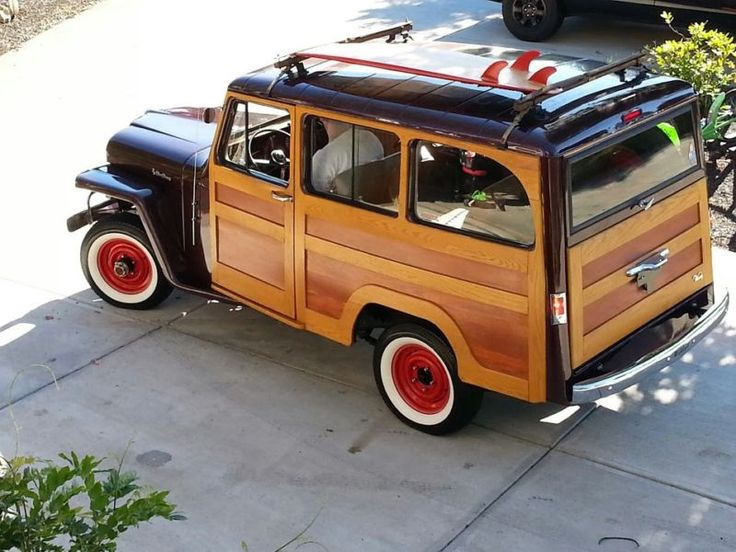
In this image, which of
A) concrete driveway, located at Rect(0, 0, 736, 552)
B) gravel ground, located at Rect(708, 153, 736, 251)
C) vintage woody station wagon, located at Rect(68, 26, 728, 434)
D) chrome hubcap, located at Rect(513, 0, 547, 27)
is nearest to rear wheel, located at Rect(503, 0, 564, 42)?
chrome hubcap, located at Rect(513, 0, 547, 27)

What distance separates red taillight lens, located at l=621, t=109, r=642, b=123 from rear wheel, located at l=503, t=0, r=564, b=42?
7.57 m

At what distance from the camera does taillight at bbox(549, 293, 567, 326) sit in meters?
5.16

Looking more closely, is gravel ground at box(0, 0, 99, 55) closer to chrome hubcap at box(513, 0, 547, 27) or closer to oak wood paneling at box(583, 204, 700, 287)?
chrome hubcap at box(513, 0, 547, 27)

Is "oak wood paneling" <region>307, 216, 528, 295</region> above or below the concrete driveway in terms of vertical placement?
above

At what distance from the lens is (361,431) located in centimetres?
598

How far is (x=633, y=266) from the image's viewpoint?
220 inches

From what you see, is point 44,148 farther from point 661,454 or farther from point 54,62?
point 661,454

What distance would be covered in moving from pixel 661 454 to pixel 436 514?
49.1 inches

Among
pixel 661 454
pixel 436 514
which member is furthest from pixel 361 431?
pixel 661 454

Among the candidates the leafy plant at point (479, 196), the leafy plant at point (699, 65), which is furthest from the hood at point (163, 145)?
the leafy plant at point (699, 65)

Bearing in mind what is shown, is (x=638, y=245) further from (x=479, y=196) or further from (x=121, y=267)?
(x=121, y=267)

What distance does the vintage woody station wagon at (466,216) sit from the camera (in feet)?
17.1

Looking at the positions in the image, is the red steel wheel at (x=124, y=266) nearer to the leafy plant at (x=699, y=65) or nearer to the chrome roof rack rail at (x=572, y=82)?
the chrome roof rack rail at (x=572, y=82)

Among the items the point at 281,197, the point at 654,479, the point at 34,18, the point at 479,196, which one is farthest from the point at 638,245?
the point at 34,18
